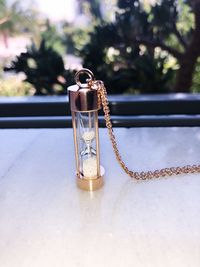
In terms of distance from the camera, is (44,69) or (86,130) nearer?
(86,130)

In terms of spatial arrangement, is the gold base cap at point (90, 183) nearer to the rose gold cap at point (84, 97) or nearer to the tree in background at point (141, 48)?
the rose gold cap at point (84, 97)

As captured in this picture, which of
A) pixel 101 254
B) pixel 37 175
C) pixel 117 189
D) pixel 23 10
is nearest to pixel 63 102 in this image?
pixel 37 175

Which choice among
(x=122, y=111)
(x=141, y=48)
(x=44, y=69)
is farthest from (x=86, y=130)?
(x=141, y=48)

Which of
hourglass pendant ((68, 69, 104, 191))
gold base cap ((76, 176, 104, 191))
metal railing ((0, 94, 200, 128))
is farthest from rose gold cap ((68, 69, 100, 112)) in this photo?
metal railing ((0, 94, 200, 128))

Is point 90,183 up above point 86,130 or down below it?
below

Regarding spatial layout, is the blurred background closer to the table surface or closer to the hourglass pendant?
the table surface

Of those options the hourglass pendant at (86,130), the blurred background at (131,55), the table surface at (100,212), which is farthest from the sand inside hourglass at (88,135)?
the blurred background at (131,55)

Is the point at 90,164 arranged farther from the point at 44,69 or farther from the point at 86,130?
the point at 44,69

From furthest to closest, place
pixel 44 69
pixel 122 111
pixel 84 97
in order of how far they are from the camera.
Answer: pixel 44 69, pixel 122 111, pixel 84 97

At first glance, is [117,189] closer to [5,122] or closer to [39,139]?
[39,139]
